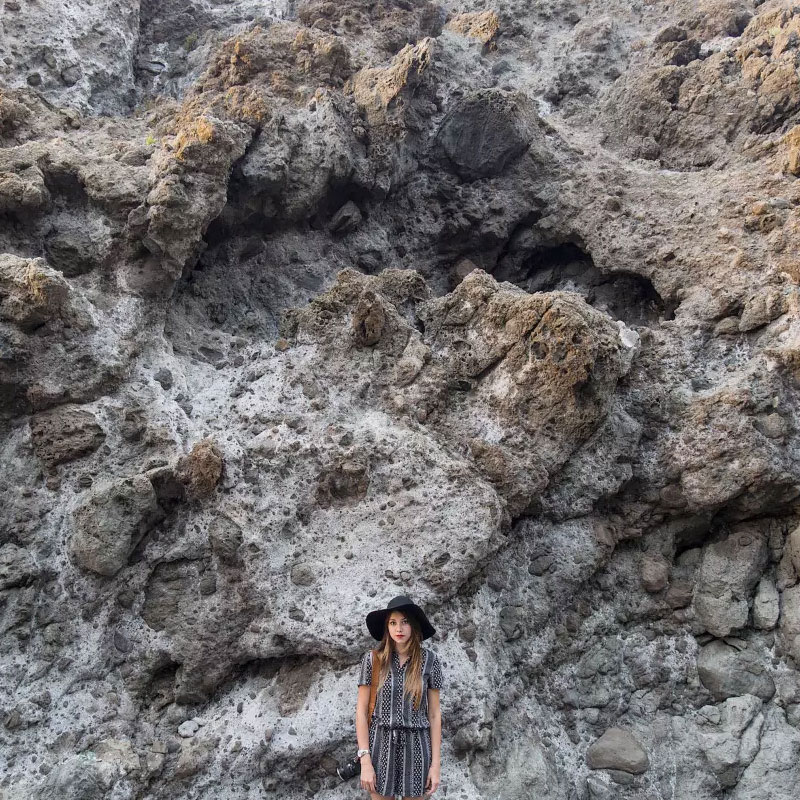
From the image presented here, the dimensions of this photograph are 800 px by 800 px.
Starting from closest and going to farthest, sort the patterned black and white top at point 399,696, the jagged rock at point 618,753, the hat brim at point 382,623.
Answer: the patterned black and white top at point 399,696 < the hat brim at point 382,623 < the jagged rock at point 618,753

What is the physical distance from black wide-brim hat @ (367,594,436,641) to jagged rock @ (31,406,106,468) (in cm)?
292

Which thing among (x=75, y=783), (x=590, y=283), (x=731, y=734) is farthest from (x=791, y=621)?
(x=75, y=783)

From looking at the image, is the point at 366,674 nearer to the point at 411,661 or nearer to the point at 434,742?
the point at 411,661

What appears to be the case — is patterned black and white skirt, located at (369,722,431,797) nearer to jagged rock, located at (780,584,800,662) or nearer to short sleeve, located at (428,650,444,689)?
short sleeve, located at (428,650,444,689)

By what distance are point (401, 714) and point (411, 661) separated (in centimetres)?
29

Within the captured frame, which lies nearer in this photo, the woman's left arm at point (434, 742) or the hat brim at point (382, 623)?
the woman's left arm at point (434, 742)

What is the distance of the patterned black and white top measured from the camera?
3.66 meters

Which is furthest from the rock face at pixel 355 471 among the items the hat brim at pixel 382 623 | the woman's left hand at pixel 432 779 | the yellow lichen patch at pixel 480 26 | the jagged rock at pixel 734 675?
the yellow lichen patch at pixel 480 26

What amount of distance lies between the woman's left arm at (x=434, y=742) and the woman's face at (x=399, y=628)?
35cm

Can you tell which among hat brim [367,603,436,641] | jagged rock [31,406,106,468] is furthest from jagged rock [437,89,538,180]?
hat brim [367,603,436,641]

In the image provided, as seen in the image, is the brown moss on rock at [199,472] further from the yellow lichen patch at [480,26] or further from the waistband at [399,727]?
the yellow lichen patch at [480,26]

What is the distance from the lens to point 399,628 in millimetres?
3723

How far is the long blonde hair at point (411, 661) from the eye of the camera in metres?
3.72

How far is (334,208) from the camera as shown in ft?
26.4
